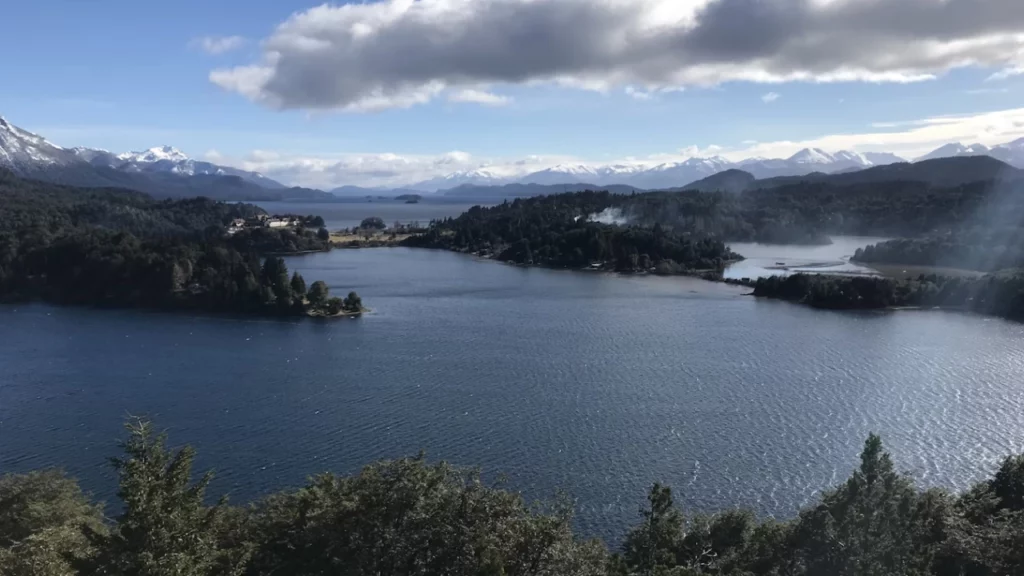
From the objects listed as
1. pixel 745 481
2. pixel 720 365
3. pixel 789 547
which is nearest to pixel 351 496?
pixel 789 547

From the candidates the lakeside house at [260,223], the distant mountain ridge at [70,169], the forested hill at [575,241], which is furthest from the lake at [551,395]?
the distant mountain ridge at [70,169]

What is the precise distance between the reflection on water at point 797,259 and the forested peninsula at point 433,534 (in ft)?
124

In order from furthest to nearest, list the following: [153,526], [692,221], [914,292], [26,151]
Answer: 1. [26,151]
2. [692,221]
3. [914,292]
4. [153,526]

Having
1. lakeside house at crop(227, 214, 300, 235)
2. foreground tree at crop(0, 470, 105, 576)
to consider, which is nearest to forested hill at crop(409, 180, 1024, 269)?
lakeside house at crop(227, 214, 300, 235)

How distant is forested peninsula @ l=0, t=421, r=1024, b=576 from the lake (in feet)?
11.5

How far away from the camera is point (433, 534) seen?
6.76 m

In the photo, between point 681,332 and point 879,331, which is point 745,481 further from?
point 879,331

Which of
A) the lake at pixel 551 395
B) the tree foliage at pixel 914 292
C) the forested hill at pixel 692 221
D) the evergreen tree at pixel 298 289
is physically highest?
the forested hill at pixel 692 221

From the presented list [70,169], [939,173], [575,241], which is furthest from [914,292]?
[70,169]

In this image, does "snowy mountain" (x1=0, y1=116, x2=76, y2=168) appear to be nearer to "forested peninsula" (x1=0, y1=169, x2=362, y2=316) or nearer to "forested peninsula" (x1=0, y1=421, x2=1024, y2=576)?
"forested peninsula" (x1=0, y1=169, x2=362, y2=316)

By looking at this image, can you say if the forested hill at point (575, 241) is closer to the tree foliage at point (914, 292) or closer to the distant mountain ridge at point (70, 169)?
the tree foliage at point (914, 292)

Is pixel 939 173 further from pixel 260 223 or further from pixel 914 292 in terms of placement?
pixel 260 223

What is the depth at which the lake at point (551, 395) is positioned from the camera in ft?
47.6

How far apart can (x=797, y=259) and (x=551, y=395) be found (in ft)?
132
